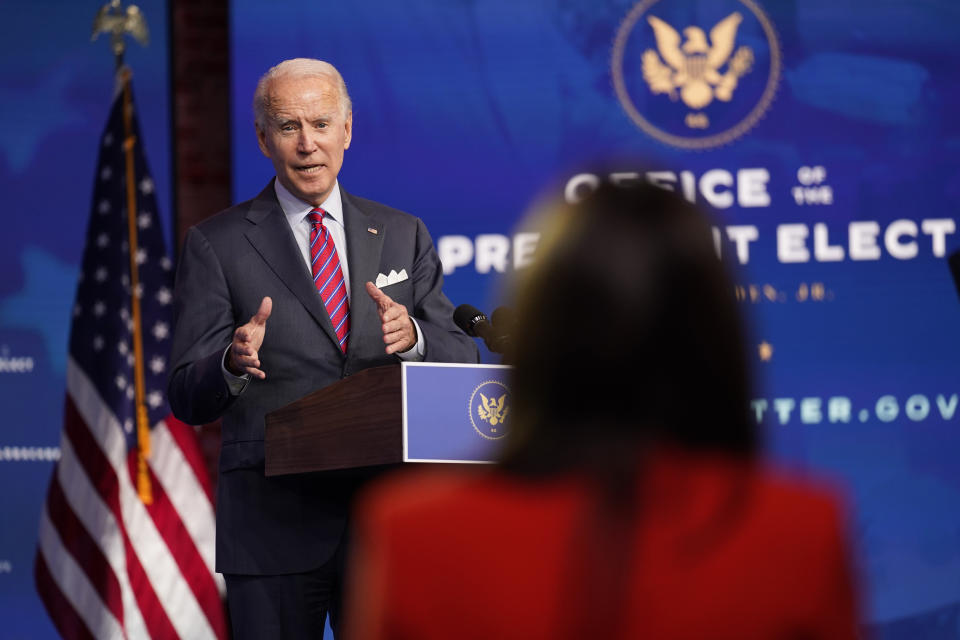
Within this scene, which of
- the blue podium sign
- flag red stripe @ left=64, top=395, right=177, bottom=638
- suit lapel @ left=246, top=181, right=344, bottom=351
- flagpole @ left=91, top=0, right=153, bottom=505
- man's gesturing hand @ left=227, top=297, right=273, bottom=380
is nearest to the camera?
the blue podium sign

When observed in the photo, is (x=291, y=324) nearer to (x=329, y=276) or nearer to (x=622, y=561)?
(x=329, y=276)

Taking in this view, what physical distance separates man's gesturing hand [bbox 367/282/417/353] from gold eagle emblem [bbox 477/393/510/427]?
0.26 m

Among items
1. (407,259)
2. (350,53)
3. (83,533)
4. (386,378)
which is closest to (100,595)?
(83,533)

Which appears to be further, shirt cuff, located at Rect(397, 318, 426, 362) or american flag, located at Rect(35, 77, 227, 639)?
american flag, located at Rect(35, 77, 227, 639)

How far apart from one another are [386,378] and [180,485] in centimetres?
276

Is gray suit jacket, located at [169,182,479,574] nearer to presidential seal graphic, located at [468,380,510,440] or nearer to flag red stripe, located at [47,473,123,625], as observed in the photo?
presidential seal graphic, located at [468,380,510,440]

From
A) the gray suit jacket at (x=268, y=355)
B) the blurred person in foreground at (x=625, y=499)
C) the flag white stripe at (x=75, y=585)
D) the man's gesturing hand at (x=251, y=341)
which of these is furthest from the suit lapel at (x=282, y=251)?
the flag white stripe at (x=75, y=585)

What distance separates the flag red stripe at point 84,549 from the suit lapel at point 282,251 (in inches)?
94.7

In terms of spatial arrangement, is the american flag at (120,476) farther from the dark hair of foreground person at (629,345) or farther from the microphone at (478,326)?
the dark hair of foreground person at (629,345)

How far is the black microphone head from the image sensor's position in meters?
2.47

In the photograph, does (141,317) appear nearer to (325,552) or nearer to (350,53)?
(350,53)

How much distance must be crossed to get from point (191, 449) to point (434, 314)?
2.33m

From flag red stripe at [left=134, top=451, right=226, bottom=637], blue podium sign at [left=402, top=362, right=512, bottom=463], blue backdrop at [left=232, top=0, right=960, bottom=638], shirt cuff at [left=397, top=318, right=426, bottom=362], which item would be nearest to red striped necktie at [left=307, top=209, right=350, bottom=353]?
shirt cuff at [left=397, top=318, right=426, bottom=362]

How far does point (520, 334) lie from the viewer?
1017 mm
